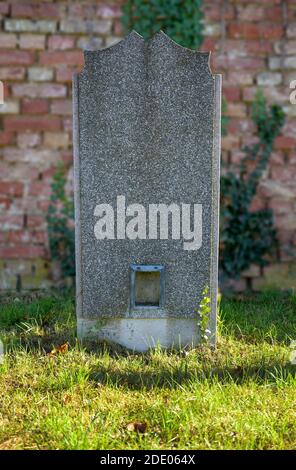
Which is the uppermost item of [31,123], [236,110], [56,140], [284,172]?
[236,110]

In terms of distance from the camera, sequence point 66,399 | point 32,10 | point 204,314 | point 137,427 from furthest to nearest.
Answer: point 32,10 → point 204,314 → point 66,399 → point 137,427

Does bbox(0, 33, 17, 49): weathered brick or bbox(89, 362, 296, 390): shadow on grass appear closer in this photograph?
bbox(89, 362, 296, 390): shadow on grass

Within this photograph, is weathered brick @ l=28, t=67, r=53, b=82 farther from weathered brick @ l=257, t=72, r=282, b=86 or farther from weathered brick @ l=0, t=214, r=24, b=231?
weathered brick @ l=257, t=72, r=282, b=86

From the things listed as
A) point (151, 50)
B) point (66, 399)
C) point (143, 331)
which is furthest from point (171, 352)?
point (151, 50)

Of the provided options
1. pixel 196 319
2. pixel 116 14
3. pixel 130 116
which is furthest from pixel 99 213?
pixel 116 14

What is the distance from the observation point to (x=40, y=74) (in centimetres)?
437

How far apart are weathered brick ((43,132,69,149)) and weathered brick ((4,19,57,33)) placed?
0.76 m

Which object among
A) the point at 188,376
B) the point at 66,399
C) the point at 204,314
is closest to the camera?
the point at 66,399

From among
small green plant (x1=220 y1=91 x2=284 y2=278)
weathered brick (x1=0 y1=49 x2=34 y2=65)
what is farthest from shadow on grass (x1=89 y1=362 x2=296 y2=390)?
weathered brick (x1=0 y1=49 x2=34 y2=65)

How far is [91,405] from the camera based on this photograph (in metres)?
2.33

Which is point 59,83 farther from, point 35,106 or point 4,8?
point 4,8

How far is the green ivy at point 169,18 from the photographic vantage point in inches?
170

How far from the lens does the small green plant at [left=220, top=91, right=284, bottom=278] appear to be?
4.45 metres

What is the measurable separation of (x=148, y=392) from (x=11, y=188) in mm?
2422
